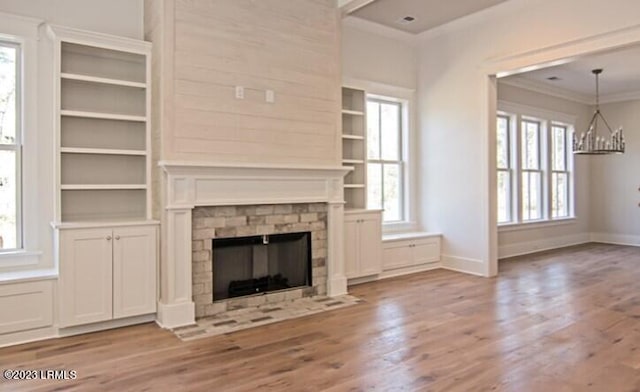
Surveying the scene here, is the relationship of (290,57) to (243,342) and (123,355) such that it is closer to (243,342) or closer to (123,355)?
(243,342)

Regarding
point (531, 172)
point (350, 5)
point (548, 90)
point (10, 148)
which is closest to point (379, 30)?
point (350, 5)

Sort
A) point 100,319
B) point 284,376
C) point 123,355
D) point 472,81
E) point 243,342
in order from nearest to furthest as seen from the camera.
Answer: point 284,376 → point 123,355 → point 243,342 → point 100,319 → point 472,81

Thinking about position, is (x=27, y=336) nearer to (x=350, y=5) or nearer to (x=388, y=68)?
(x=350, y=5)

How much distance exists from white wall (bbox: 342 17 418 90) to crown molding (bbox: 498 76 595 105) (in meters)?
1.94

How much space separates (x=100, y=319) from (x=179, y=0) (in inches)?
113

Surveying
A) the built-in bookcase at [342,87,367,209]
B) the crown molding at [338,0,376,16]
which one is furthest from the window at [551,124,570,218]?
the crown molding at [338,0,376,16]

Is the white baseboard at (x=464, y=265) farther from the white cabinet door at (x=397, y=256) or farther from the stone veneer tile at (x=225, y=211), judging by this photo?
the stone veneer tile at (x=225, y=211)

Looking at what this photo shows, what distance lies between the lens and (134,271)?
389 cm

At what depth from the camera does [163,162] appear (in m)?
3.81

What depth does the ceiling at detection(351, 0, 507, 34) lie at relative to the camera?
5387 millimetres

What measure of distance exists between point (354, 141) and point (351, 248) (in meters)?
1.45

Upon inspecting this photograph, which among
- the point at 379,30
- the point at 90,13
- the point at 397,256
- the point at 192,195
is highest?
the point at 379,30

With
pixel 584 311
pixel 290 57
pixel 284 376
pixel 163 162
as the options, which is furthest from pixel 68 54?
pixel 584 311

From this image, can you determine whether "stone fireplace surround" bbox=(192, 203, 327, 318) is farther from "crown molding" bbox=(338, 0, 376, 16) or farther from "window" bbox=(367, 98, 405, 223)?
"crown molding" bbox=(338, 0, 376, 16)
